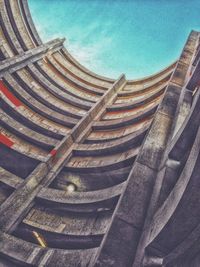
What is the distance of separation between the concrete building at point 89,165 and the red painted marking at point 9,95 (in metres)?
0.06

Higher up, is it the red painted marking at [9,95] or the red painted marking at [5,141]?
the red painted marking at [9,95]

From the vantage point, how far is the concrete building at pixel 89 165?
4242mm

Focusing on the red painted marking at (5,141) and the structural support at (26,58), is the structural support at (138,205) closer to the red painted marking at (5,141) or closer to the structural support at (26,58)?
the red painted marking at (5,141)

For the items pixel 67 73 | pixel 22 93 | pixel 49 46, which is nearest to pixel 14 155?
pixel 22 93

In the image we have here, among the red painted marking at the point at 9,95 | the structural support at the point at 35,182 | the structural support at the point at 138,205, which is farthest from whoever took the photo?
the red painted marking at the point at 9,95

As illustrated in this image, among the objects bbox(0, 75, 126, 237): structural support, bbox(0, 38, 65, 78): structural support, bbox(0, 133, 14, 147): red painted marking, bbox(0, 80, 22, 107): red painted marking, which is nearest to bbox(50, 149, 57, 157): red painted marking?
bbox(0, 75, 126, 237): structural support

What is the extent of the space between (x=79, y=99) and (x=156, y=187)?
9916 millimetres

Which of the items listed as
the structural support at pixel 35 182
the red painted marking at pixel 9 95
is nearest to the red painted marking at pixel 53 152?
the structural support at pixel 35 182

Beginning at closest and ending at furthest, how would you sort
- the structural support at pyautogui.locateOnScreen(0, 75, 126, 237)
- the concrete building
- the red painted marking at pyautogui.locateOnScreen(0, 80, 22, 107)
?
the concrete building
the structural support at pyautogui.locateOnScreen(0, 75, 126, 237)
the red painted marking at pyautogui.locateOnScreen(0, 80, 22, 107)

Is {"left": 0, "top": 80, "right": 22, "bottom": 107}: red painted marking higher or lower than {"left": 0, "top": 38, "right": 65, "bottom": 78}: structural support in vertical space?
lower

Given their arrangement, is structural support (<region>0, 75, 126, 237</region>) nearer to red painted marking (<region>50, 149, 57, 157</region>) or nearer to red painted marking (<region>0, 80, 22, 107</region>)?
red painted marking (<region>50, 149, 57, 157</region>)

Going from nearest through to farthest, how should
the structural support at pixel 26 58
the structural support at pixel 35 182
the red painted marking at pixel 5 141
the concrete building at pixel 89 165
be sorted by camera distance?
the concrete building at pixel 89 165, the structural support at pixel 35 182, the red painted marking at pixel 5 141, the structural support at pixel 26 58

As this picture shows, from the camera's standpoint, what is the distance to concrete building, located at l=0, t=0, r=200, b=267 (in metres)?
4.24

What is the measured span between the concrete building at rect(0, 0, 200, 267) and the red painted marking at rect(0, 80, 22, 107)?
64 mm
